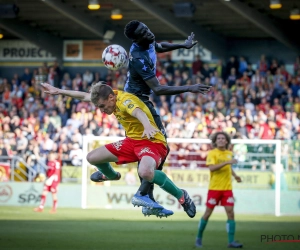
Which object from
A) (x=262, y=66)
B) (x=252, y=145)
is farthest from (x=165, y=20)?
(x=252, y=145)

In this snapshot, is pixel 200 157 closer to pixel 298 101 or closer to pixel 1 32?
pixel 298 101

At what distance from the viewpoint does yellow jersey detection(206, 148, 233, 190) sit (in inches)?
523

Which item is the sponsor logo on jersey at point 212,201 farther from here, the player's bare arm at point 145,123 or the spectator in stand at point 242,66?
the spectator in stand at point 242,66

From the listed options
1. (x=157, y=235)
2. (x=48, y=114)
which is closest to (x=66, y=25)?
(x=48, y=114)

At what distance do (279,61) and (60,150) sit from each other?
357 inches

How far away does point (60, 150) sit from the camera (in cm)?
2312

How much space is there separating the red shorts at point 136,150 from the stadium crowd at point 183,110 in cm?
1162

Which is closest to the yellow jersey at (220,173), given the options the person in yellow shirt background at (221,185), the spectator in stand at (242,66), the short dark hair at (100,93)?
the person in yellow shirt background at (221,185)

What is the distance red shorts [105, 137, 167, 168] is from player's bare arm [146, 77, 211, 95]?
71 centimetres

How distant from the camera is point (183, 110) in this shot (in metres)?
24.4

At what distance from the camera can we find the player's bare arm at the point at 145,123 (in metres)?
8.89

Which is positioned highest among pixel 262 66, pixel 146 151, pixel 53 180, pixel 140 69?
pixel 262 66

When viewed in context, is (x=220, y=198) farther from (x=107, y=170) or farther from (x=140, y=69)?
(x=140, y=69)

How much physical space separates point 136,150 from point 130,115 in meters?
0.49
